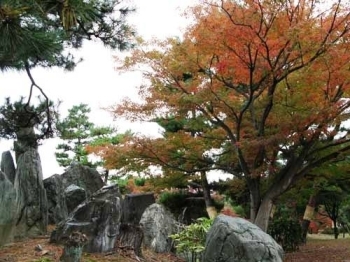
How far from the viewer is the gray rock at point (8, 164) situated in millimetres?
8946

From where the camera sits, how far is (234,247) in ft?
18.3

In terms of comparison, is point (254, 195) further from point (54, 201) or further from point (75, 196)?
point (54, 201)

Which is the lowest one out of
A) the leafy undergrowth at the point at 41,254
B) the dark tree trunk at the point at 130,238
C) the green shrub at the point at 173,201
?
the leafy undergrowth at the point at 41,254

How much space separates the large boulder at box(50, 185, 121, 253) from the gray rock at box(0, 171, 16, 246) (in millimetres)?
682

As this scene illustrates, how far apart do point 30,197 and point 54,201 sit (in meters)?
1.96

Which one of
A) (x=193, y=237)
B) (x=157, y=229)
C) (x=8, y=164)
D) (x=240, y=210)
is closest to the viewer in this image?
(x=193, y=237)

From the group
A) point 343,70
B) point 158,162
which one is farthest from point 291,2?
point 158,162

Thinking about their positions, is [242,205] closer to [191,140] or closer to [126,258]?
[191,140]

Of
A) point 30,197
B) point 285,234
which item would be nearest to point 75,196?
point 30,197

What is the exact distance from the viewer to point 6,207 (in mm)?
5969

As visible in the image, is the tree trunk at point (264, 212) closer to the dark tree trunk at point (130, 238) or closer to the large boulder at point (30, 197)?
the dark tree trunk at point (130, 238)

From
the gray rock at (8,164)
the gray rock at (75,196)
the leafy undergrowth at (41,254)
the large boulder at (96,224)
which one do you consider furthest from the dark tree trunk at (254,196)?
the gray rock at (8,164)

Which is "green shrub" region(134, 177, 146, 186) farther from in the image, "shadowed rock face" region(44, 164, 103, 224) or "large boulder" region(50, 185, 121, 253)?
"large boulder" region(50, 185, 121, 253)

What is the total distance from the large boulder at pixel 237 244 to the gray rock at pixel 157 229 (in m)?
2.88
